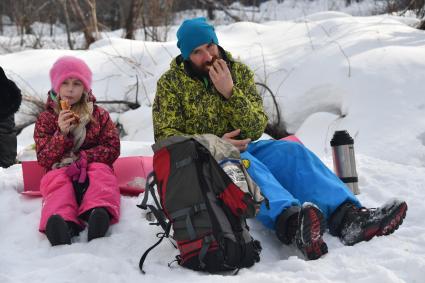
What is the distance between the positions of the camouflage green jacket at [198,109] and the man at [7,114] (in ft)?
4.75

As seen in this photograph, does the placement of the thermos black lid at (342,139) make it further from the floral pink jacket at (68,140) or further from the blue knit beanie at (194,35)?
the floral pink jacket at (68,140)

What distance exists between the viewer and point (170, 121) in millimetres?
2930

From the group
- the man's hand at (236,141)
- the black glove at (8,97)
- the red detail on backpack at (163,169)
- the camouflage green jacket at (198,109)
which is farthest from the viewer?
the black glove at (8,97)

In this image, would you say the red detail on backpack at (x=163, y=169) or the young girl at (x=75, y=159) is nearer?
the red detail on backpack at (x=163, y=169)

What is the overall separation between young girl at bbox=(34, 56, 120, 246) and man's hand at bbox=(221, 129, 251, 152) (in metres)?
0.69

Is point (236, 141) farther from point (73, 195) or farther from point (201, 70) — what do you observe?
point (73, 195)

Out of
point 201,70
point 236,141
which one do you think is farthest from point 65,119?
point 236,141

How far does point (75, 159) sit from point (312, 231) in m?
1.46

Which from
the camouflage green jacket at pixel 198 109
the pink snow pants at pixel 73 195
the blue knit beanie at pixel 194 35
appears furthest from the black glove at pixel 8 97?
the blue knit beanie at pixel 194 35

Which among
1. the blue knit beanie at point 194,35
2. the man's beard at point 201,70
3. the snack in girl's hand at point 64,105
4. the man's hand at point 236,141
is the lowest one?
the man's hand at point 236,141

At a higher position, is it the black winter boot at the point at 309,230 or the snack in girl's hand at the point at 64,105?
the snack in girl's hand at the point at 64,105

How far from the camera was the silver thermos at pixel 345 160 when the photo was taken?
332 centimetres

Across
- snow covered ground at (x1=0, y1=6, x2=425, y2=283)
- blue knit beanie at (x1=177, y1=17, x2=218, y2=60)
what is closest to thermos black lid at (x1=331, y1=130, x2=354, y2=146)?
snow covered ground at (x1=0, y1=6, x2=425, y2=283)

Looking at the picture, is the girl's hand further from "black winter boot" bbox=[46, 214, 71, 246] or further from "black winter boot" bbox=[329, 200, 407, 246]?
"black winter boot" bbox=[329, 200, 407, 246]
